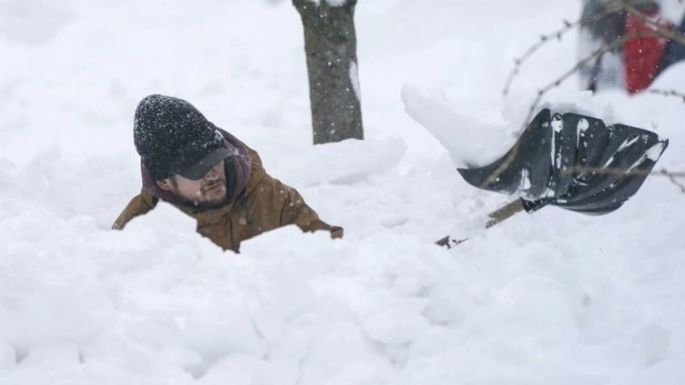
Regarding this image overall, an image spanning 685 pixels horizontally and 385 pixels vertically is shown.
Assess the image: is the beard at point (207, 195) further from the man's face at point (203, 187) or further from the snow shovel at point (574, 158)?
the snow shovel at point (574, 158)

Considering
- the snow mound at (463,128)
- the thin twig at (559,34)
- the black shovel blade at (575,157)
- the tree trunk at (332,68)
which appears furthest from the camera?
the tree trunk at (332,68)

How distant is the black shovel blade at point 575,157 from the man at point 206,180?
833mm

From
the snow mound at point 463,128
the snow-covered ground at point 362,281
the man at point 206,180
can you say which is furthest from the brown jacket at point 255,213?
the snow mound at point 463,128

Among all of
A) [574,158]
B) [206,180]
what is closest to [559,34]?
[574,158]

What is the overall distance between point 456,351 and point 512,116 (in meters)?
1.30

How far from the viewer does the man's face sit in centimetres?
377

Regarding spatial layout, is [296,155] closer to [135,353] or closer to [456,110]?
[456,110]

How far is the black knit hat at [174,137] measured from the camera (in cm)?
368

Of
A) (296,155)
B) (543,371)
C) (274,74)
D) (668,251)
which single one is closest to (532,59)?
(274,74)

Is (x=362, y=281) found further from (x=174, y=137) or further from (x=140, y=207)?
(x=140, y=207)

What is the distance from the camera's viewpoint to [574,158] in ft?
11.5

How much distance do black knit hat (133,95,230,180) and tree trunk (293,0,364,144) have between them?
6.16ft

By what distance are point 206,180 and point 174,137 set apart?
0.76 ft

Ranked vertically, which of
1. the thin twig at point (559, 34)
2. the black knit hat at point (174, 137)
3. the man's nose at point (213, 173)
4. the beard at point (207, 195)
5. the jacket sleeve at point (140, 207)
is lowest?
the jacket sleeve at point (140, 207)
